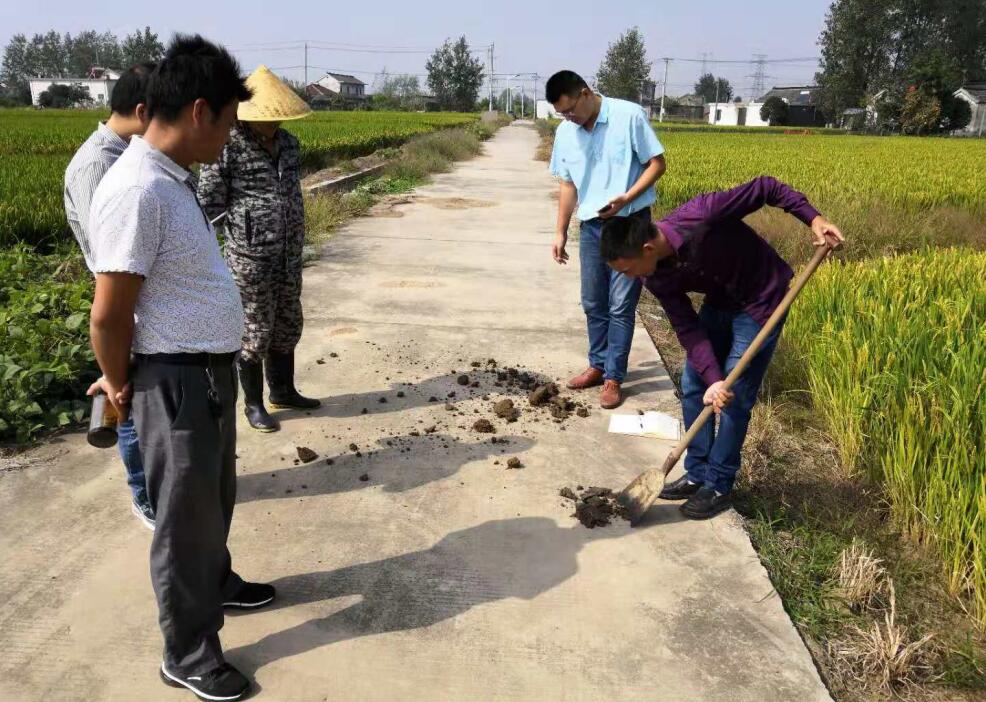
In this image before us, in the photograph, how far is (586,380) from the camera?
4352 mm

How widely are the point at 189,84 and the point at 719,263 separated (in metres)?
1.87

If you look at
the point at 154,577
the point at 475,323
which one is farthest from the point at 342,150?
the point at 154,577

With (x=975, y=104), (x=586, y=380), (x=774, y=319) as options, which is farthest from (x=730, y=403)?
(x=975, y=104)

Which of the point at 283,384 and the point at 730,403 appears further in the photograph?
the point at 283,384

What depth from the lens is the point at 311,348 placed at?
16.0 feet

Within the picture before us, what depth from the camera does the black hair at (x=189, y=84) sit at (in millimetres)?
1749

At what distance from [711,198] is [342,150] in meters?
15.7

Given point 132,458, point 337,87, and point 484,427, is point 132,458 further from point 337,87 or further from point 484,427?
point 337,87

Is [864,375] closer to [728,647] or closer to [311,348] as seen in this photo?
[728,647]

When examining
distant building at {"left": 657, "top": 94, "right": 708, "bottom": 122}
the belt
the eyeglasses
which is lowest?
the belt

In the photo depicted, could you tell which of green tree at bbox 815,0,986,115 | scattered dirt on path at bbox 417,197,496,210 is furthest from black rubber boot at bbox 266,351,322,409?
green tree at bbox 815,0,986,115

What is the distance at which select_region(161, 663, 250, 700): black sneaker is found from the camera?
1.98 m

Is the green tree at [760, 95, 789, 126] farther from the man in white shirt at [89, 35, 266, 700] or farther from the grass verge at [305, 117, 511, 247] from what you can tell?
the man in white shirt at [89, 35, 266, 700]

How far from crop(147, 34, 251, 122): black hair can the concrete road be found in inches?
62.5
